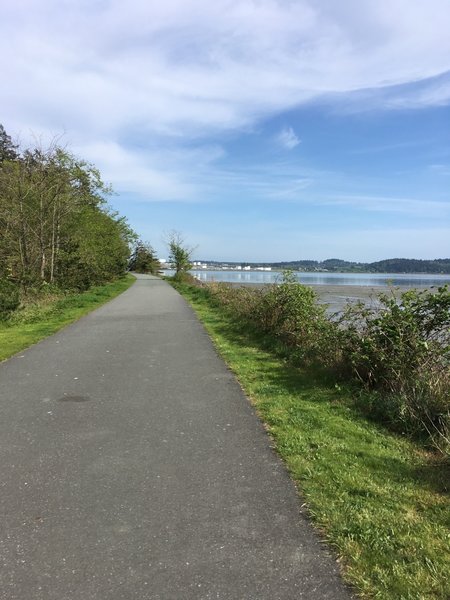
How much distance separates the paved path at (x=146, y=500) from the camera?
275 centimetres

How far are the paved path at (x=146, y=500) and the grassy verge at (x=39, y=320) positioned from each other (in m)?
3.75

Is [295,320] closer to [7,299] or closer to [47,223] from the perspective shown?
[7,299]

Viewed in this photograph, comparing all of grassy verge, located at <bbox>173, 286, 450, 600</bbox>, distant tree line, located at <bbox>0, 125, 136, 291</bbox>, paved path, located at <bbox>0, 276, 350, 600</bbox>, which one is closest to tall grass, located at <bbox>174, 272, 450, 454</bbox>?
grassy verge, located at <bbox>173, 286, 450, 600</bbox>

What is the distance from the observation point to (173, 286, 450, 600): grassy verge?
281 centimetres

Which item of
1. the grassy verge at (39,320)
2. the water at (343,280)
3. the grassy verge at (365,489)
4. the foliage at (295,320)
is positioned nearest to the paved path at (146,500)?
the grassy verge at (365,489)

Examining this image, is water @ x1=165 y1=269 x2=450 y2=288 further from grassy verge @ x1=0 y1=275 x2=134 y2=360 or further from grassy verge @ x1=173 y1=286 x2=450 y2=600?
grassy verge @ x1=0 y1=275 x2=134 y2=360

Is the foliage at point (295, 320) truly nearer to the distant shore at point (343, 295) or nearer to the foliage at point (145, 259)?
the distant shore at point (343, 295)

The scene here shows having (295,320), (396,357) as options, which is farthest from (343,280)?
(396,357)

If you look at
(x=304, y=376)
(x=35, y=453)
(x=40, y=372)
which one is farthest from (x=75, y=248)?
(x=35, y=453)

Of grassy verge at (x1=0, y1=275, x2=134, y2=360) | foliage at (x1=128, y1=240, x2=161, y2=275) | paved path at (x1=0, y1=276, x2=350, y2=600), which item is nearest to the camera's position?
paved path at (x1=0, y1=276, x2=350, y2=600)

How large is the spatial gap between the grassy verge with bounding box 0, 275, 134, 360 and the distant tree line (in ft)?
7.52

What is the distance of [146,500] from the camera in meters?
3.69

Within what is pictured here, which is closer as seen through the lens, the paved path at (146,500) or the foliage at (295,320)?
the paved path at (146,500)

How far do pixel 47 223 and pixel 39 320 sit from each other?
1111cm
